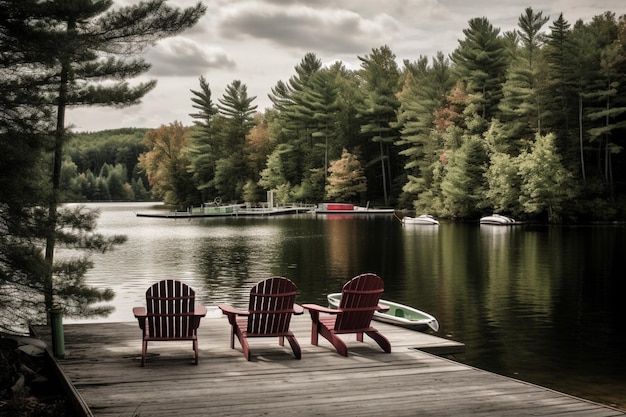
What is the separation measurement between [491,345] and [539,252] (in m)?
17.8

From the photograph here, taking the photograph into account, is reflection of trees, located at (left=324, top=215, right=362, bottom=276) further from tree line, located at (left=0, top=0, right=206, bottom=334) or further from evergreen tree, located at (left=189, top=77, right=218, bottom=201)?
evergreen tree, located at (left=189, top=77, right=218, bottom=201)

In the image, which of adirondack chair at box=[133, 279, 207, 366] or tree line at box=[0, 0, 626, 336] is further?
tree line at box=[0, 0, 626, 336]

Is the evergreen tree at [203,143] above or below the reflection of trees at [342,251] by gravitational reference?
above

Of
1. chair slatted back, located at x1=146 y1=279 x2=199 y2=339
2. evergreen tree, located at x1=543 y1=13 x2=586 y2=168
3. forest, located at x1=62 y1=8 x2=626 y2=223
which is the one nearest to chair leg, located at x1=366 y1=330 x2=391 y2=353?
chair slatted back, located at x1=146 y1=279 x2=199 y2=339

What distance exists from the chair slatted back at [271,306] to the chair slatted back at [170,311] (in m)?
0.73

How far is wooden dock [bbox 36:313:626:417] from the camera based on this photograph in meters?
6.21

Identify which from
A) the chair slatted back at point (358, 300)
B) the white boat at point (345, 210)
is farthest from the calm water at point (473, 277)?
the white boat at point (345, 210)

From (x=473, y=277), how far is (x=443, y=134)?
39387 millimetres

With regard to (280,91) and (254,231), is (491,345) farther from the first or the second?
(280,91)

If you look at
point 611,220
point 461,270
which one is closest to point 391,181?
point 611,220

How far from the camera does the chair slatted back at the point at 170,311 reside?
770cm

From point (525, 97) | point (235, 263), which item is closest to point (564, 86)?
point (525, 97)

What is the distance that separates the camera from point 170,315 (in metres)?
7.72

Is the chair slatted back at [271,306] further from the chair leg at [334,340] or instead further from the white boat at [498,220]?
the white boat at [498,220]
